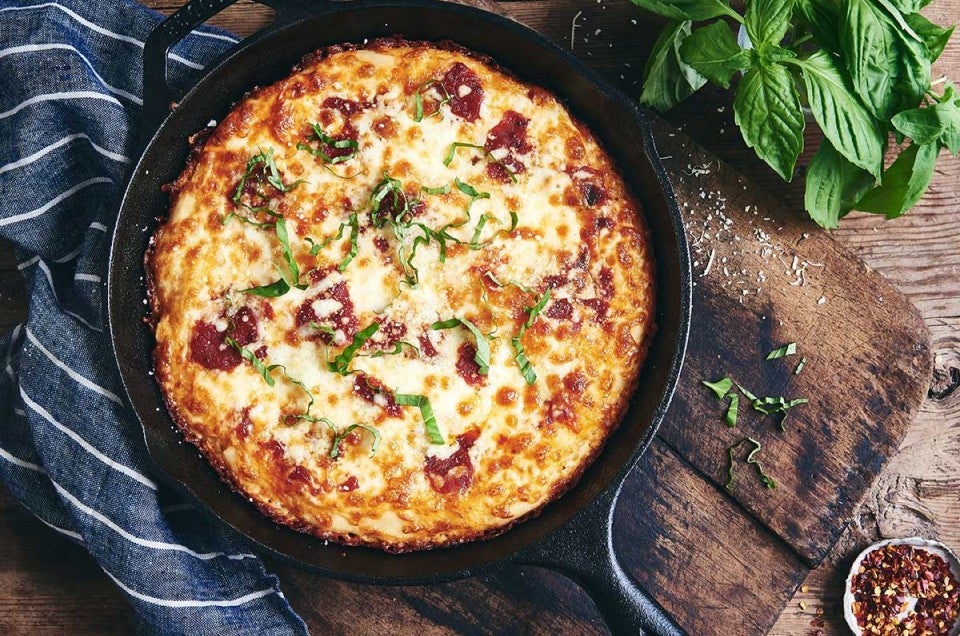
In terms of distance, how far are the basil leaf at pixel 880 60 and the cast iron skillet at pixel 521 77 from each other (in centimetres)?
73

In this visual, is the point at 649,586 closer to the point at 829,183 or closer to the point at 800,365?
the point at 800,365

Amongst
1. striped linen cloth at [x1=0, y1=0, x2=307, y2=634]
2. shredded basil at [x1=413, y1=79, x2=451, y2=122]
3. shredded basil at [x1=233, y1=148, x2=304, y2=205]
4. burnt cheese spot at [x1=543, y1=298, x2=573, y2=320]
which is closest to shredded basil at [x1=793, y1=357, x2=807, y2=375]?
burnt cheese spot at [x1=543, y1=298, x2=573, y2=320]

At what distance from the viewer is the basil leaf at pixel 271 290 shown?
2865 millimetres

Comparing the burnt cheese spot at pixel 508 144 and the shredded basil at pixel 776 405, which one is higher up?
the burnt cheese spot at pixel 508 144

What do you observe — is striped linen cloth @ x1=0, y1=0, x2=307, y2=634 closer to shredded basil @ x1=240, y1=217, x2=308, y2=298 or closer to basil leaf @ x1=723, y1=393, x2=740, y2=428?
shredded basil @ x1=240, y1=217, x2=308, y2=298

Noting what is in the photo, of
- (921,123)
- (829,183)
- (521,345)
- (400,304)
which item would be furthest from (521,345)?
(921,123)

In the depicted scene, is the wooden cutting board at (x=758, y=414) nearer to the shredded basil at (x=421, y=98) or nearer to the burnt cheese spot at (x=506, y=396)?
the burnt cheese spot at (x=506, y=396)

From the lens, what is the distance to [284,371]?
2.92m

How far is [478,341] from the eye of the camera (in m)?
2.84

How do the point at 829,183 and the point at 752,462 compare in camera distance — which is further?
the point at 752,462

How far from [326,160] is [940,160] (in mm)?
2485

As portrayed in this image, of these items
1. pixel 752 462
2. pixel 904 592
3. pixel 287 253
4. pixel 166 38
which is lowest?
pixel 904 592

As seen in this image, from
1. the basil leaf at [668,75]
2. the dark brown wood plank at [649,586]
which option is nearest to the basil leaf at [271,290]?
the dark brown wood plank at [649,586]

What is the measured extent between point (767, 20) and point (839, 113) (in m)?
0.41
